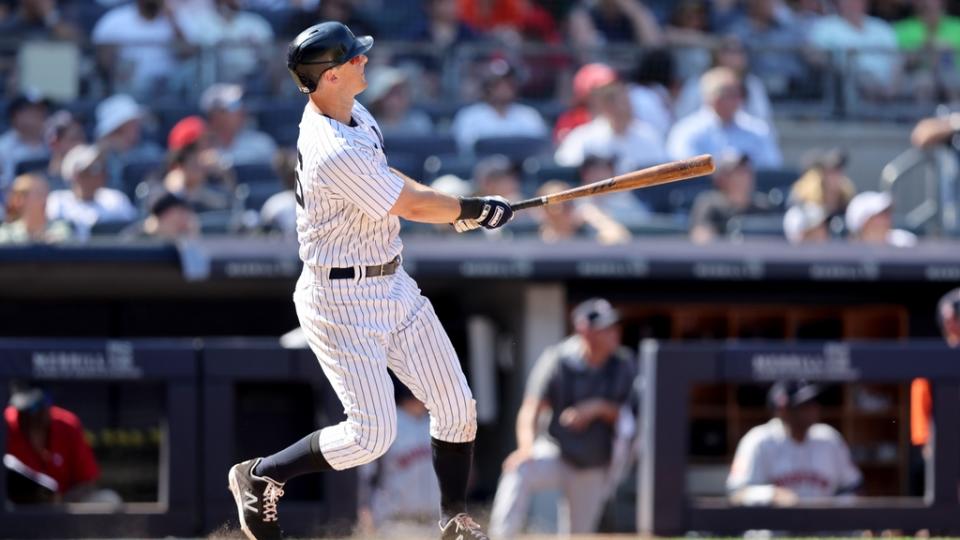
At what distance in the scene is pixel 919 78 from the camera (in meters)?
11.2

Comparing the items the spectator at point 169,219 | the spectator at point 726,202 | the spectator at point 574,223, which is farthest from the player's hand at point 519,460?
the spectator at point 169,219

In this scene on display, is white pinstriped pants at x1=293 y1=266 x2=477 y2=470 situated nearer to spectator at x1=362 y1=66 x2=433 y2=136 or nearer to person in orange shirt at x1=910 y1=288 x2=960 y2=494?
person in orange shirt at x1=910 y1=288 x2=960 y2=494

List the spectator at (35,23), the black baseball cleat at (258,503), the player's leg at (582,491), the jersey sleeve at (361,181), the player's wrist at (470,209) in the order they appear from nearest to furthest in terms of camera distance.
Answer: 1. the jersey sleeve at (361,181)
2. the player's wrist at (470,209)
3. the black baseball cleat at (258,503)
4. the player's leg at (582,491)
5. the spectator at (35,23)

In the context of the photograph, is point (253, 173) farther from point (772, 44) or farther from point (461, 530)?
point (461, 530)

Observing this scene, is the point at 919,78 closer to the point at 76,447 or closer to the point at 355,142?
the point at 76,447

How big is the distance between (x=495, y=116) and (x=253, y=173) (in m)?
1.67

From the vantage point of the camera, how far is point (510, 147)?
987 centimetres

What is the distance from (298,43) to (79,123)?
505 cm

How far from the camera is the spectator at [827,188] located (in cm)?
917

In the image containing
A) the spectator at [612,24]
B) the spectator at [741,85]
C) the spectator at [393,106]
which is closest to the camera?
the spectator at [393,106]

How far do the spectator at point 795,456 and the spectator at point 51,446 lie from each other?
2882 mm

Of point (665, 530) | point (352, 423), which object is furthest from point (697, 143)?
point (352, 423)

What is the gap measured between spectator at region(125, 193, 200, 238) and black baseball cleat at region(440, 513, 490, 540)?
12.0ft

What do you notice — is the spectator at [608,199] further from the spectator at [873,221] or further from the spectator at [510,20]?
the spectator at [510,20]
